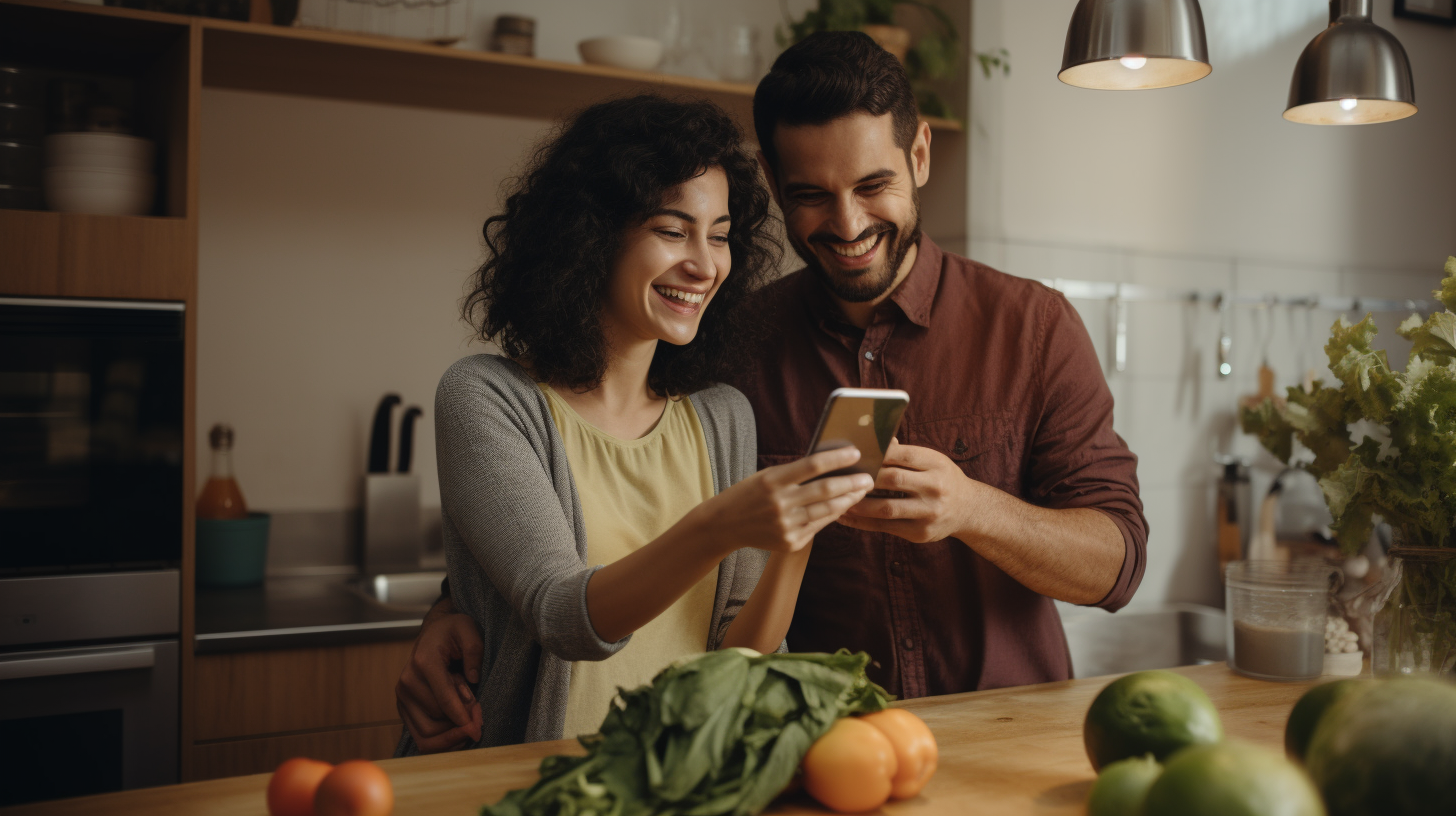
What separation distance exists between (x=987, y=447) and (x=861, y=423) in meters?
0.73

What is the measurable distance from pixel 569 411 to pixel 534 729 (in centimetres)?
40

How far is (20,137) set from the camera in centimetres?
221

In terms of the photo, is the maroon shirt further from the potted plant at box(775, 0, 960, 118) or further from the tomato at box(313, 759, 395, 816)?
the potted plant at box(775, 0, 960, 118)

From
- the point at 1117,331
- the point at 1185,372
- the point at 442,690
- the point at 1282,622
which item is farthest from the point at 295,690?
the point at 1185,372

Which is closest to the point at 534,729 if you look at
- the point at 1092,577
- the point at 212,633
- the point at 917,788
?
the point at 917,788

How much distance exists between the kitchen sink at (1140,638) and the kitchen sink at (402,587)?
1.48m

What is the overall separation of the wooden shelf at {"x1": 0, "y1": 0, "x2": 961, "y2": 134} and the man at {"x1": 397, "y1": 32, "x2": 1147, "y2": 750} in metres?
0.82

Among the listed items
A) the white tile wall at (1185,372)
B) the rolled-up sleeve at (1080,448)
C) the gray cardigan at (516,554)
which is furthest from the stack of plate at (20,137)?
the white tile wall at (1185,372)

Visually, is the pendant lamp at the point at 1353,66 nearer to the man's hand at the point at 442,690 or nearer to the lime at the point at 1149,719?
the lime at the point at 1149,719

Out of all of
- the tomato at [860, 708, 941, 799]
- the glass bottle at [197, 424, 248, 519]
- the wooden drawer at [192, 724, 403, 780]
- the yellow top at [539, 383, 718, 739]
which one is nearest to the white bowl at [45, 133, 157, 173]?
the glass bottle at [197, 424, 248, 519]

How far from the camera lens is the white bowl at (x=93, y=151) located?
2.08 meters

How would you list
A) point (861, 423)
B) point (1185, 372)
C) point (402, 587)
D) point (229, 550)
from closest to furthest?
point (861, 423) → point (229, 550) → point (402, 587) → point (1185, 372)

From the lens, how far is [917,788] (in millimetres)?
914

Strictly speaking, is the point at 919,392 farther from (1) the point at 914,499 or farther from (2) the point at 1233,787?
(2) the point at 1233,787
